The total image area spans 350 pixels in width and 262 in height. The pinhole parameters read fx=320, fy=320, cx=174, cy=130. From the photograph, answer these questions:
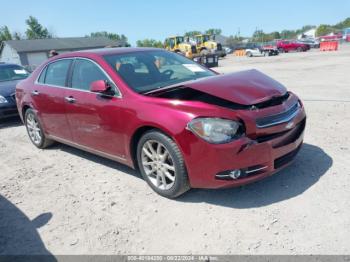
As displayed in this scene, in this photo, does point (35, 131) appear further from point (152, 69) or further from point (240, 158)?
point (240, 158)

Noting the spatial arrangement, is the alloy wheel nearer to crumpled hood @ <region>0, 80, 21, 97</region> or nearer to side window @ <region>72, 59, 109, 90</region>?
side window @ <region>72, 59, 109, 90</region>

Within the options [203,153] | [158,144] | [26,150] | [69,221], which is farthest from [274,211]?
[26,150]

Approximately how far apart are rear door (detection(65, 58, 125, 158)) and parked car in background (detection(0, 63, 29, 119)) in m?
4.35

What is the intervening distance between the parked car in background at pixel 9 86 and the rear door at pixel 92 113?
4351 mm

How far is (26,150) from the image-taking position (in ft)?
19.8

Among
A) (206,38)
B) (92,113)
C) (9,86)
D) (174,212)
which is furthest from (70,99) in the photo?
(206,38)

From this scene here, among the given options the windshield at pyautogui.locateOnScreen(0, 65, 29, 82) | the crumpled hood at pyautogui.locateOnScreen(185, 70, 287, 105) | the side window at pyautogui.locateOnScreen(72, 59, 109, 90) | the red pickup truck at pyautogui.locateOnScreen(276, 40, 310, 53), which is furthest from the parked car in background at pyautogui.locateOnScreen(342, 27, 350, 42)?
the side window at pyautogui.locateOnScreen(72, 59, 109, 90)

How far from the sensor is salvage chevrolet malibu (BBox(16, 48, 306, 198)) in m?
3.17

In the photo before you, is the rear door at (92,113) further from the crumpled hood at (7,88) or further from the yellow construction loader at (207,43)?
the yellow construction loader at (207,43)

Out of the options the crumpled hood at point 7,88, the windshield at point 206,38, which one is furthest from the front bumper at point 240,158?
the windshield at point 206,38

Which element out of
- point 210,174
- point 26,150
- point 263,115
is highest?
point 263,115

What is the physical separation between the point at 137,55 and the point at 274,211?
2767mm

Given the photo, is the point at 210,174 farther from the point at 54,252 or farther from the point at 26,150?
the point at 26,150

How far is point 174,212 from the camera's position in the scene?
11.2 feet
